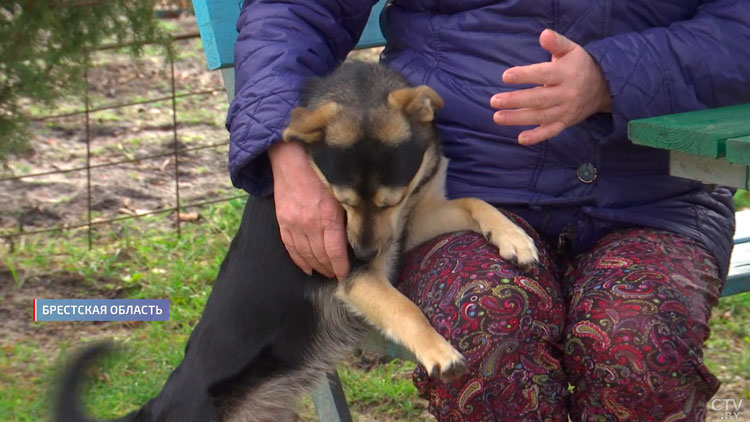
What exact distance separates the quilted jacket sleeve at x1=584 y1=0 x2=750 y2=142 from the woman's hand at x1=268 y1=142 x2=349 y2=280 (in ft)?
2.17

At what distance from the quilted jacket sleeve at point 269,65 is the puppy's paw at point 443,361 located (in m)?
0.59

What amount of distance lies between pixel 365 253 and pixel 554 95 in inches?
24.1

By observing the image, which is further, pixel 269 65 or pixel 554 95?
pixel 269 65

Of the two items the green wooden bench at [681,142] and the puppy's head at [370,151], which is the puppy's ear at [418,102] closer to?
the puppy's head at [370,151]

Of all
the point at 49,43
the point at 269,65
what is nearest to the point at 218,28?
the point at 269,65

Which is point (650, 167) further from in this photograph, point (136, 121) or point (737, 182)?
point (136, 121)

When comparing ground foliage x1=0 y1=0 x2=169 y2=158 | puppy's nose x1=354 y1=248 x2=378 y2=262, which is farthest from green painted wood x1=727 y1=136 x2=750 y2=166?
ground foliage x1=0 y1=0 x2=169 y2=158

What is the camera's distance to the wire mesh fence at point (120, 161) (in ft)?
15.4

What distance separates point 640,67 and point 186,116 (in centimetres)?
404

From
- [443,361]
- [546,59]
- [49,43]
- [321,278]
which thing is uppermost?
[49,43]

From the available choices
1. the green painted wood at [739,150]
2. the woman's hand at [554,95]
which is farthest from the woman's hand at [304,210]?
the green painted wood at [739,150]

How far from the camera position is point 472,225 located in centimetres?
244

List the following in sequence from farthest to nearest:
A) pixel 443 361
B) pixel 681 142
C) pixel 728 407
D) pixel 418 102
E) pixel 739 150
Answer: pixel 728 407 < pixel 418 102 < pixel 443 361 < pixel 681 142 < pixel 739 150

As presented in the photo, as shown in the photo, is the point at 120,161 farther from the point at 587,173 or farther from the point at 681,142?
the point at 681,142
